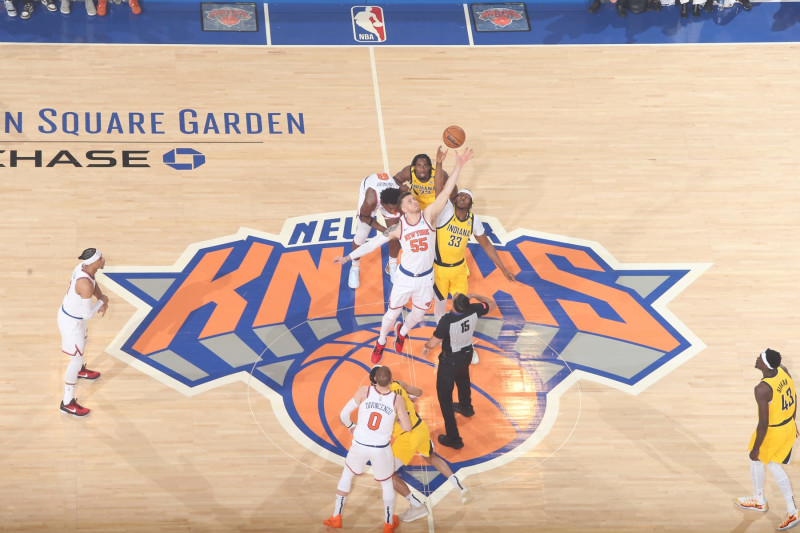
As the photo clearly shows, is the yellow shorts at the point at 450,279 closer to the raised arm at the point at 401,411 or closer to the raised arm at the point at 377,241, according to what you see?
the raised arm at the point at 377,241

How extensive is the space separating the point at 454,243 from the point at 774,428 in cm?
384

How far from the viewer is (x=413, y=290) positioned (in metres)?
11.4

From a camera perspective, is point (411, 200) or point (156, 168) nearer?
point (411, 200)

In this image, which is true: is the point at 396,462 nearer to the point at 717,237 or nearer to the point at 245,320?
the point at 245,320

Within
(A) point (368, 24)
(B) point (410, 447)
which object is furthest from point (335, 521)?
(A) point (368, 24)

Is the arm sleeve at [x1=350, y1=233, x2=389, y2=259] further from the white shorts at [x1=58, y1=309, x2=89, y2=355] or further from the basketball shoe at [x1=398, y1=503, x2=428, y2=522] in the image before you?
the white shorts at [x1=58, y1=309, x2=89, y2=355]

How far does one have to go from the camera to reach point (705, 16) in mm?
17594

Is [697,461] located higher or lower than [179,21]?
lower

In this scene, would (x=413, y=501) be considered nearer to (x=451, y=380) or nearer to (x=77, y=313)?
(x=451, y=380)

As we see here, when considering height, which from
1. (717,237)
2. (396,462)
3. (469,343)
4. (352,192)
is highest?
(352,192)

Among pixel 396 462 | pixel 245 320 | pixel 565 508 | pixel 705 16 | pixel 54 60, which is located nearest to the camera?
pixel 396 462

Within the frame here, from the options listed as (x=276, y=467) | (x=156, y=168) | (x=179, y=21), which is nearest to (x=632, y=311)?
(x=276, y=467)

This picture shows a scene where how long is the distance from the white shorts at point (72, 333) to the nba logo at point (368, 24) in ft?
25.5

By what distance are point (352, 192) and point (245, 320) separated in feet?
9.03
